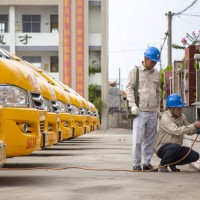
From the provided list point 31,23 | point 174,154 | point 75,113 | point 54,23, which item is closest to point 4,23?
point 31,23

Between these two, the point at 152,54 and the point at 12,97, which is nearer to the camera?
the point at 12,97

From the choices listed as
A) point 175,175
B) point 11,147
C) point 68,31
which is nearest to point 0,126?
point 11,147

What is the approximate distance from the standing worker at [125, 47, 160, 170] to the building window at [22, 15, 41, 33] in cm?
4290

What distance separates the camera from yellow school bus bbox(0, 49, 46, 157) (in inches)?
368

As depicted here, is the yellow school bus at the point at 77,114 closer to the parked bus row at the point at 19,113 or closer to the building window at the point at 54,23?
the parked bus row at the point at 19,113

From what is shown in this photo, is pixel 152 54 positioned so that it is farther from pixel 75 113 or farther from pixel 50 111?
pixel 75 113

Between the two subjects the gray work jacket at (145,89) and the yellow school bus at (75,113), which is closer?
the gray work jacket at (145,89)

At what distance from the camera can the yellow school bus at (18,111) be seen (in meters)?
9.36

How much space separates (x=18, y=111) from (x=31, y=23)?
4518 centimetres

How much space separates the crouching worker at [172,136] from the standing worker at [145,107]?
0.56 ft

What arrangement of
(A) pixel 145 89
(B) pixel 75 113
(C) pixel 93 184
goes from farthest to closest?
(B) pixel 75 113 < (A) pixel 145 89 < (C) pixel 93 184

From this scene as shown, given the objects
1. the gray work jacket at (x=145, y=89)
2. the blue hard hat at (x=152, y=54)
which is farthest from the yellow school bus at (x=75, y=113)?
the blue hard hat at (x=152, y=54)

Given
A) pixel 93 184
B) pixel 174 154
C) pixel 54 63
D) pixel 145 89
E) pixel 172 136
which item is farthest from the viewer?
pixel 54 63

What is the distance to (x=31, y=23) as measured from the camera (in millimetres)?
54219
